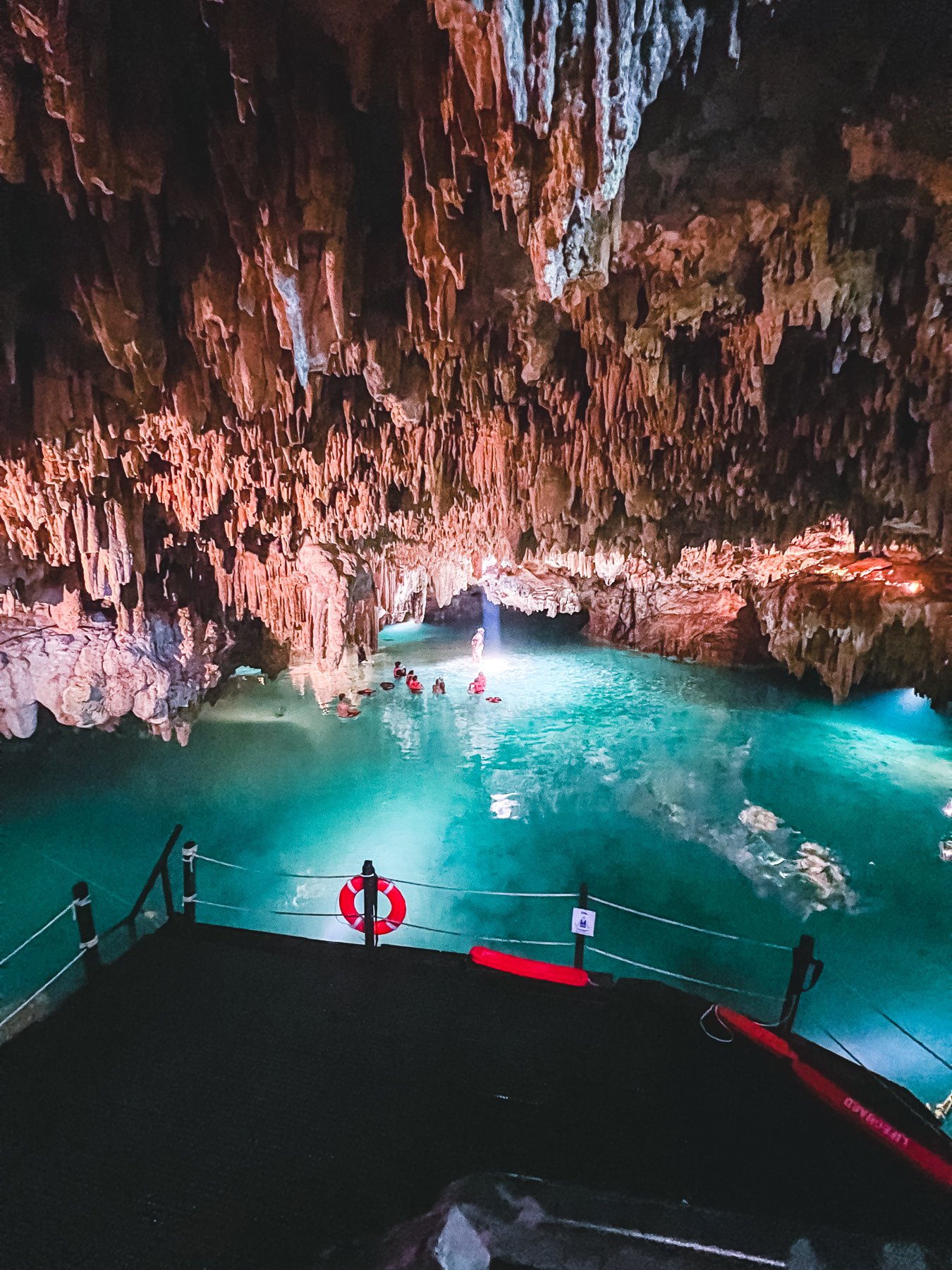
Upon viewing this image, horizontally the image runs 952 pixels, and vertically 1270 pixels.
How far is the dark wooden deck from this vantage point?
226cm

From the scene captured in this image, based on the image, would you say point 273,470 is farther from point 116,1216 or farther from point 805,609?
point 805,609

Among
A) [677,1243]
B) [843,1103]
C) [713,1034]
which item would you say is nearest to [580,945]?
[713,1034]

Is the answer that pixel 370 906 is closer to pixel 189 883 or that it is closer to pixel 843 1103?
pixel 189 883

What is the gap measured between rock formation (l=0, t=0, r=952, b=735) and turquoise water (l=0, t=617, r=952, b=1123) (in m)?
4.30

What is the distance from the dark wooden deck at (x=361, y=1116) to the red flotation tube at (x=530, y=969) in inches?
2.6

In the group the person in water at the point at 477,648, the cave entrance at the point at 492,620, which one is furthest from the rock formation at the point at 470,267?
the cave entrance at the point at 492,620

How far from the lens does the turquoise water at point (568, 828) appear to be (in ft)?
20.6

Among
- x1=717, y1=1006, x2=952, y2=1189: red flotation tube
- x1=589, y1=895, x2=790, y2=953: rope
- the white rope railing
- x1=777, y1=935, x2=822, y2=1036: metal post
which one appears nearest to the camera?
x1=717, y1=1006, x2=952, y2=1189: red flotation tube

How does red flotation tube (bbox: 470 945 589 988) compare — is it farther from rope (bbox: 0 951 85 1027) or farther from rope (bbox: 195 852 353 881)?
rope (bbox: 0 951 85 1027)

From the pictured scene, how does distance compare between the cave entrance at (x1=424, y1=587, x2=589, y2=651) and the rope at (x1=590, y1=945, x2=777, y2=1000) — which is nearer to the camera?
the rope at (x1=590, y1=945, x2=777, y2=1000)

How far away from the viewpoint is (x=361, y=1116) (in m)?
2.68

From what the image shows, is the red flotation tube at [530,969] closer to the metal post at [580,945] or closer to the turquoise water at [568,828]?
the metal post at [580,945]

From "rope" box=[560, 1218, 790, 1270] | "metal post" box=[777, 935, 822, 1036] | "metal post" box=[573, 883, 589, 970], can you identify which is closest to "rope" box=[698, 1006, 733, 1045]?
"metal post" box=[777, 935, 822, 1036]

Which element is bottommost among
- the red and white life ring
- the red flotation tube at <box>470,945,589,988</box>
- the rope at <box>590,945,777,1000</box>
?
the rope at <box>590,945,777,1000</box>
